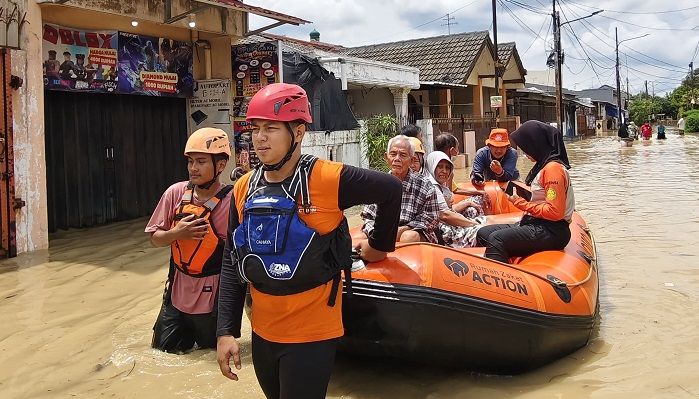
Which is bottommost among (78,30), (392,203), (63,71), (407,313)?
(407,313)

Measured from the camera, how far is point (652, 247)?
8.12 metres

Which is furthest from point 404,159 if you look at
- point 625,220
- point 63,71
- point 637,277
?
point 625,220

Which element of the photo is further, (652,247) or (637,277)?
(652,247)

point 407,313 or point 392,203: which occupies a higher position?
point 392,203

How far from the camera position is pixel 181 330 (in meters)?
4.41

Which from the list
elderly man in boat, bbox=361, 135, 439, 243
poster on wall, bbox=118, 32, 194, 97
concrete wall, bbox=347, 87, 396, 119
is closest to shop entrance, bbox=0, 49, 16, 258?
poster on wall, bbox=118, 32, 194, 97

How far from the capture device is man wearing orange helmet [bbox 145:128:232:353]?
4008 millimetres

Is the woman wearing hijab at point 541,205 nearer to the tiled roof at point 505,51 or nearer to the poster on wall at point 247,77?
the poster on wall at point 247,77

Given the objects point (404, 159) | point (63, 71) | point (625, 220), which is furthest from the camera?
point (625, 220)

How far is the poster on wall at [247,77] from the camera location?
11.0 m

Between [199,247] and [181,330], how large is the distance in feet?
2.29

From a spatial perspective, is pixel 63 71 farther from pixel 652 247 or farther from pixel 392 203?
pixel 652 247

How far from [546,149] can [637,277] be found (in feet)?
8.89

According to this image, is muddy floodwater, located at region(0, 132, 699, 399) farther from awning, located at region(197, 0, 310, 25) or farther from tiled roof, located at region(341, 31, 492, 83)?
tiled roof, located at region(341, 31, 492, 83)
